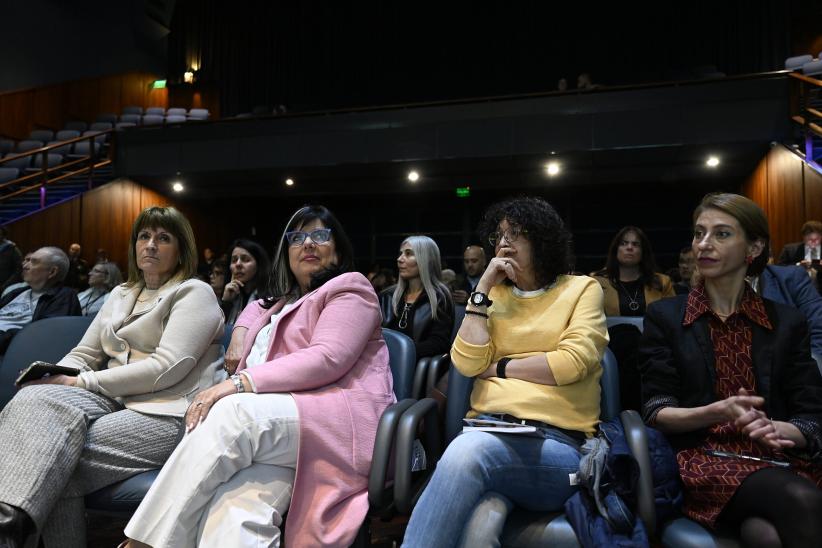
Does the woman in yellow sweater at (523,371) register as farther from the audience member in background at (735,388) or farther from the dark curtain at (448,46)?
the dark curtain at (448,46)

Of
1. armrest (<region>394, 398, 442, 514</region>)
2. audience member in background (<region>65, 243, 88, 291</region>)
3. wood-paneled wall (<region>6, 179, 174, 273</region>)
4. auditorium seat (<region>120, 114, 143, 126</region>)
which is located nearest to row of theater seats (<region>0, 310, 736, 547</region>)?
armrest (<region>394, 398, 442, 514</region>)

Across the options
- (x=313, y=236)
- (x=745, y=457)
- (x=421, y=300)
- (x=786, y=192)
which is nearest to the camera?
(x=745, y=457)

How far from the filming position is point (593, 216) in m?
9.46

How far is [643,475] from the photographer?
4.36 feet

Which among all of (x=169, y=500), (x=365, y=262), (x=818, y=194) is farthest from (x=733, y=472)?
(x=365, y=262)

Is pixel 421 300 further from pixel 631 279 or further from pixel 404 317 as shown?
pixel 631 279

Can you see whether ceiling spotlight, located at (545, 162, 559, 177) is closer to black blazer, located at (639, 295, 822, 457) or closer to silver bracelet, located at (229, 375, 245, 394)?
black blazer, located at (639, 295, 822, 457)

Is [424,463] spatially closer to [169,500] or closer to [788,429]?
[169,500]

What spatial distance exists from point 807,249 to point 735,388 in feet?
10.4

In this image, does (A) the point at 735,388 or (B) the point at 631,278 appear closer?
(A) the point at 735,388

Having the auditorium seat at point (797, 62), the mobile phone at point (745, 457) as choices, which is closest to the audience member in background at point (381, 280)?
the mobile phone at point (745, 457)

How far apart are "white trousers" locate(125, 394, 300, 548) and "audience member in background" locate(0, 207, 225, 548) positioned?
0.34m

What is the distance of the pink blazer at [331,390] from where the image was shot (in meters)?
1.48

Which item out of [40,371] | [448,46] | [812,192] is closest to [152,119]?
[448,46]
